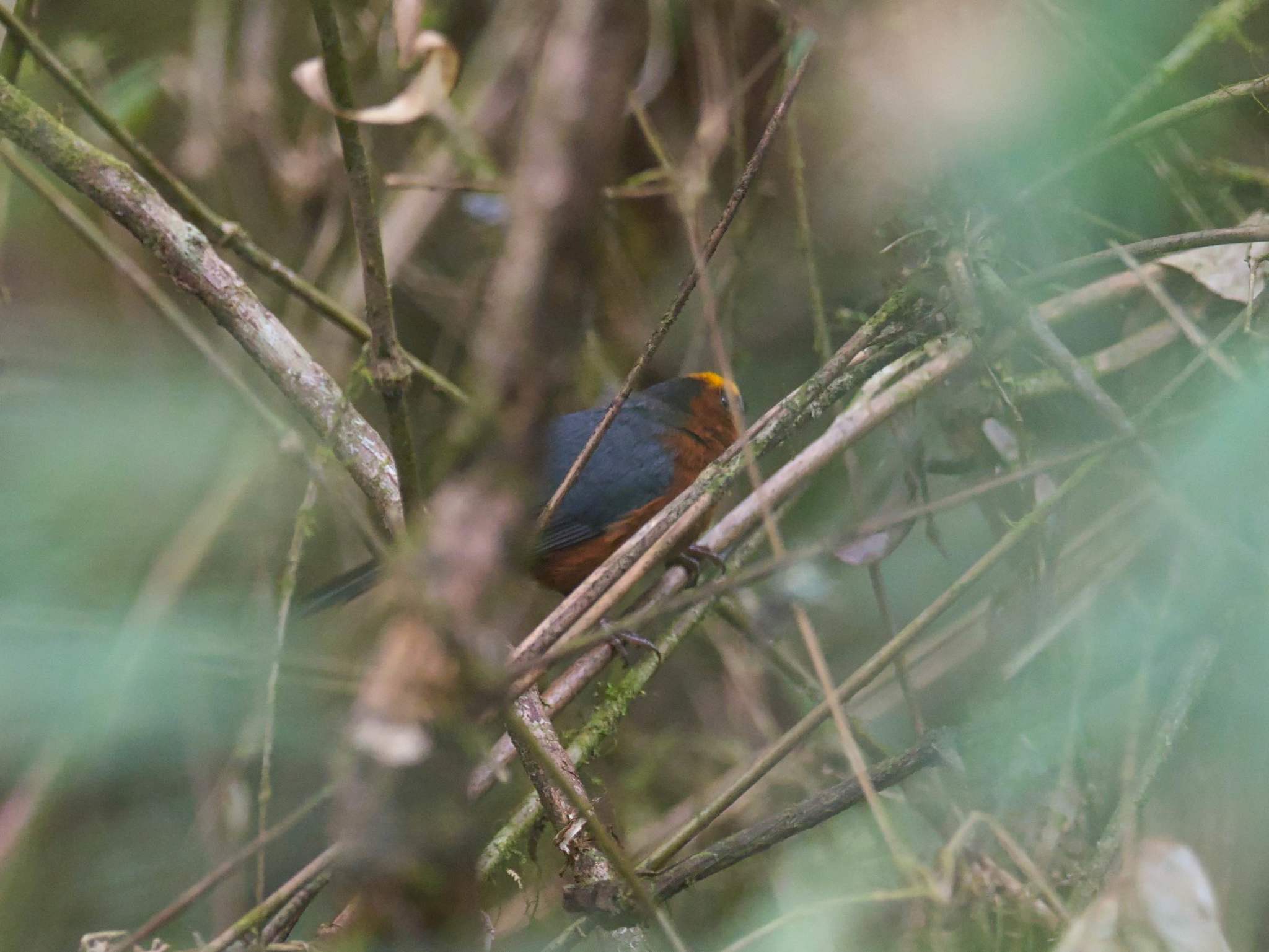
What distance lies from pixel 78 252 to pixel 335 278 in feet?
2.93

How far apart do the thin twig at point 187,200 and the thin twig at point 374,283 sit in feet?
3.21

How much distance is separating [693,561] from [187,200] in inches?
74.7

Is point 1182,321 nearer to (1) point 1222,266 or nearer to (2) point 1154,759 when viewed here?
(1) point 1222,266

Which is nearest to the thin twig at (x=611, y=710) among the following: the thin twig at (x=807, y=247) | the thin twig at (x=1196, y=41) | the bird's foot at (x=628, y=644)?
the bird's foot at (x=628, y=644)

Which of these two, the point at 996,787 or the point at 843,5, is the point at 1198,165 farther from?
the point at 996,787

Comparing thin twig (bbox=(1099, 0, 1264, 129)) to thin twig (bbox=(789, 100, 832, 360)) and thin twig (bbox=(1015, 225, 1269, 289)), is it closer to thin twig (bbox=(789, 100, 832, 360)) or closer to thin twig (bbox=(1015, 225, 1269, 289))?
thin twig (bbox=(1015, 225, 1269, 289))

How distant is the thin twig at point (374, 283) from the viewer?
1.20 metres

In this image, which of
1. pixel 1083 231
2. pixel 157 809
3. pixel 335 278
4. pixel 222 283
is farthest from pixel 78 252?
pixel 1083 231

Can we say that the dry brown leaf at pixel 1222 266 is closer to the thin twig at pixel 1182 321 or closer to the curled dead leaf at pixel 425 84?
the thin twig at pixel 1182 321

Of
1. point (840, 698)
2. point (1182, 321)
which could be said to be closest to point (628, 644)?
point (840, 698)

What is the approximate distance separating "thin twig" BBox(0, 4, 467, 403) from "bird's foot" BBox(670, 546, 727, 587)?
109cm

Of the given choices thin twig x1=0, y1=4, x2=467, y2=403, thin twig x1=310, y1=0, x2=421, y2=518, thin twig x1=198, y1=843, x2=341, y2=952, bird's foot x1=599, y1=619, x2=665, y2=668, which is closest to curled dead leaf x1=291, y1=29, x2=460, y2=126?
thin twig x1=310, y1=0, x2=421, y2=518

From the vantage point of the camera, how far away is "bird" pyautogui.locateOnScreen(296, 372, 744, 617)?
3814 mm

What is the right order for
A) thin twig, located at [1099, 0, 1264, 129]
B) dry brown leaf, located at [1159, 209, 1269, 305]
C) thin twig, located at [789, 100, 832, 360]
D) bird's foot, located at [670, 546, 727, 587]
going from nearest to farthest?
thin twig, located at [1099, 0, 1264, 129], dry brown leaf, located at [1159, 209, 1269, 305], thin twig, located at [789, 100, 832, 360], bird's foot, located at [670, 546, 727, 587]
